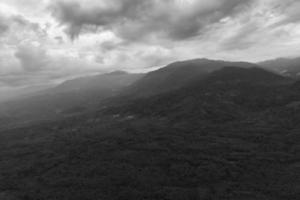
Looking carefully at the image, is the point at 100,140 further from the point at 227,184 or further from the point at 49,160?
the point at 227,184

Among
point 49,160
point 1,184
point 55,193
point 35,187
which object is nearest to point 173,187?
point 55,193

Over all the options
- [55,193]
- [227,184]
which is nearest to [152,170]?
[227,184]

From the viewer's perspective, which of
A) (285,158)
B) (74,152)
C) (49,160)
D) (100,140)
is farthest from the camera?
(100,140)

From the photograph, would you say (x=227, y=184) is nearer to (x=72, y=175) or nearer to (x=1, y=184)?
(x=72, y=175)

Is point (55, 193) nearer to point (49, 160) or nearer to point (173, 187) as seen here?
point (173, 187)

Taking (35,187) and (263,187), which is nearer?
(263,187)

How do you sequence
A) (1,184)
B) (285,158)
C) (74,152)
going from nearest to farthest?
(1,184) → (285,158) → (74,152)

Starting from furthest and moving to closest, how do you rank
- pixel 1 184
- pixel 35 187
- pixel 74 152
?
pixel 74 152
pixel 1 184
pixel 35 187

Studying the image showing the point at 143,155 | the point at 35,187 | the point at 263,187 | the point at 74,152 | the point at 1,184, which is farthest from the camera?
the point at 74,152

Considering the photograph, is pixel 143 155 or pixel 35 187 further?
pixel 143 155
